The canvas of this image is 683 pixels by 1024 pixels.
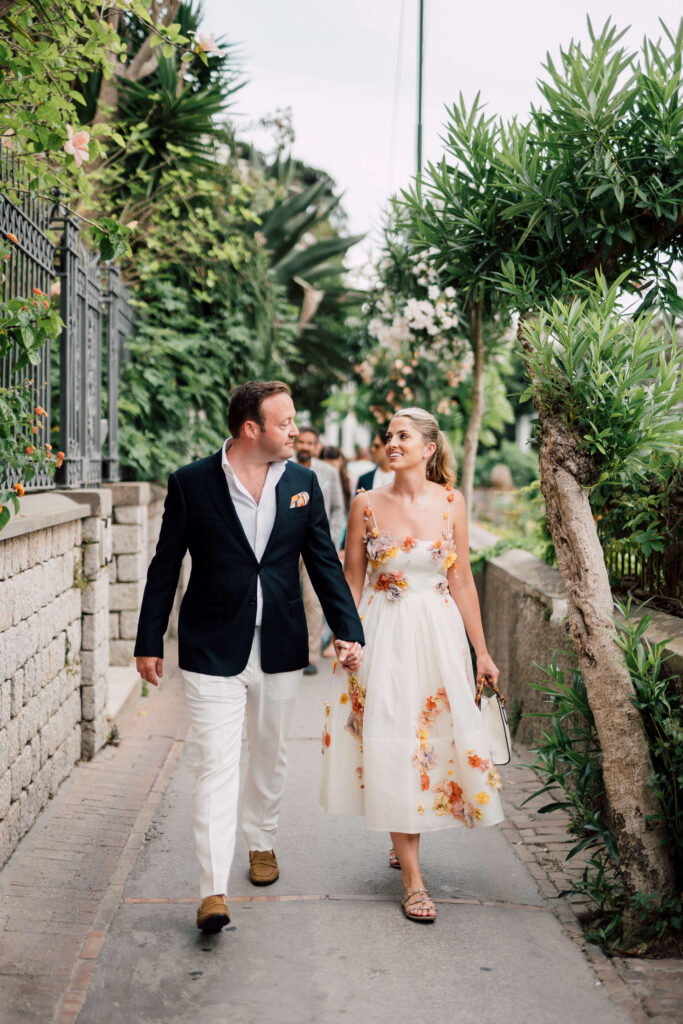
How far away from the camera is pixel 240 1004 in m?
3.21

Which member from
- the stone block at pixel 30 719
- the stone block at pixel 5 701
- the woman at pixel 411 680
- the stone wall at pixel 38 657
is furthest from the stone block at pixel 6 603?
the woman at pixel 411 680

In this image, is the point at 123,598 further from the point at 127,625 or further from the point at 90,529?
the point at 90,529

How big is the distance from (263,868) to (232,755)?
755 mm

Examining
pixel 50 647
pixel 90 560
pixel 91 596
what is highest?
pixel 90 560

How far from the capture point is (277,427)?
3959 mm

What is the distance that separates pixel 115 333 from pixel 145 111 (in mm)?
3304

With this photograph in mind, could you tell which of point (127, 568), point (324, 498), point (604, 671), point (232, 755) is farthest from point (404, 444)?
point (324, 498)

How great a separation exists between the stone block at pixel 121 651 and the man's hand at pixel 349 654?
14.5 feet

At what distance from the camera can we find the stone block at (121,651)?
804 centimetres

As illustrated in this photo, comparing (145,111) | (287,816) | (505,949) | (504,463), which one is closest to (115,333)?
(145,111)

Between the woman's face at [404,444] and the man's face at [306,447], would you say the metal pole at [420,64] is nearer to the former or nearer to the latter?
the man's face at [306,447]

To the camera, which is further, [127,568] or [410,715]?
[127,568]

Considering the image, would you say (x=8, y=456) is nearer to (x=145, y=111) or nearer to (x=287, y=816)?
(x=287, y=816)

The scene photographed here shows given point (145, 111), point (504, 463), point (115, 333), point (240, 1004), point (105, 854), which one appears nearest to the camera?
point (240, 1004)
